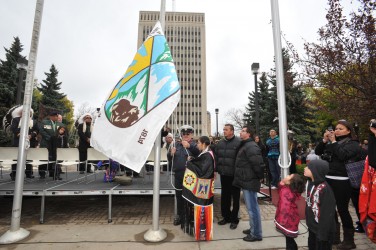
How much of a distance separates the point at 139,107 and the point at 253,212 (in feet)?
9.01

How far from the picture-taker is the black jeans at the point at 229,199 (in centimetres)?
491

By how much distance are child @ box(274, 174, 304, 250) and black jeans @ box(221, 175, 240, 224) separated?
153cm

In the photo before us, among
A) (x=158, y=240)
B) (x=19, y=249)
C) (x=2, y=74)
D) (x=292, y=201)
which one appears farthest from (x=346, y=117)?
(x=2, y=74)

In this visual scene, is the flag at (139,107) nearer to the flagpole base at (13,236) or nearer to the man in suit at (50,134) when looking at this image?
the flagpole base at (13,236)

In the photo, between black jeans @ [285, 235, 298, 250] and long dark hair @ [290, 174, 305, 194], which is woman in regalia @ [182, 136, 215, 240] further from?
long dark hair @ [290, 174, 305, 194]

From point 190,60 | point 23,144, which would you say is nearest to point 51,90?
point 23,144

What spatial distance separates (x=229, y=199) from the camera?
5031 mm

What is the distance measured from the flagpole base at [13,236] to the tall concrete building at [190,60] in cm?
9596

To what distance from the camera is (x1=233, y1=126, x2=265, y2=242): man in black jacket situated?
13.9 feet

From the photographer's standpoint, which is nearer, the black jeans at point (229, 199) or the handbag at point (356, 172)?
the handbag at point (356, 172)

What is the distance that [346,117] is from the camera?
298 inches

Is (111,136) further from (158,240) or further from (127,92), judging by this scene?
(158,240)

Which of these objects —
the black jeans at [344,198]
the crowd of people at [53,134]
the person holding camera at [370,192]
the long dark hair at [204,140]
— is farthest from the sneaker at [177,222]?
the crowd of people at [53,134]

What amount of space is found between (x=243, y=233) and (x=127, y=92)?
352cm
